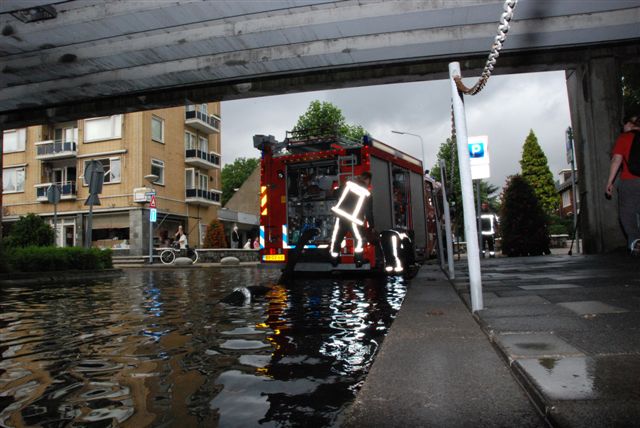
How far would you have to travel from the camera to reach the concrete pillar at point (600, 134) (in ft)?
35.0

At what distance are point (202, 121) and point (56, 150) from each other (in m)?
10.9

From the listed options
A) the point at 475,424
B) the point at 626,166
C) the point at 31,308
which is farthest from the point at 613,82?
the point at 31,308

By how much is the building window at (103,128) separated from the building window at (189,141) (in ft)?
19.9

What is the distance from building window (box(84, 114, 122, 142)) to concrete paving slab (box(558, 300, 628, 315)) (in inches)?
1337

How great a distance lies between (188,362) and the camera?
3104 millimetres

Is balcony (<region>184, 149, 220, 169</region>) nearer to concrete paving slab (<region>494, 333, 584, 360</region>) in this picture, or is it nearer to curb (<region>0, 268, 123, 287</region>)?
curb (<region>0, 268, 123, 287</region>)

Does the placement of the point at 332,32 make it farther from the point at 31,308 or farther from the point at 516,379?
the point at 516,379

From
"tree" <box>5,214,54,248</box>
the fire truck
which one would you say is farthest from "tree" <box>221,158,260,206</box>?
the fire truck

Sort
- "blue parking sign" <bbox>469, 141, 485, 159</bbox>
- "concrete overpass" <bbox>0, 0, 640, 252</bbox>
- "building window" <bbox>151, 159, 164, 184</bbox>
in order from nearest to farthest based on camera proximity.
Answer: "concrete overpass" <bbox>0, 0, 640, 252</bbox>
"blue parking sign" <bbox>469, 141, 485, 159</bbox>
"building window" <bbox>151, 159, 164, 184</bbox>

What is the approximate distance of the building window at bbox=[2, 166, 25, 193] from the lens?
36750mm

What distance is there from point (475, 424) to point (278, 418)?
821 millimetres

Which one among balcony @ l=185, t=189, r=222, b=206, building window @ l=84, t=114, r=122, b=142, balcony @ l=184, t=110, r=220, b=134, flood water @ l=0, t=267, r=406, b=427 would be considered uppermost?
balcony @ l=184, t=110, r=220, b=134

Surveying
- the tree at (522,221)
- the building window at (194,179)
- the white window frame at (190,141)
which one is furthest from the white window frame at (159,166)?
the tree at (522,221)

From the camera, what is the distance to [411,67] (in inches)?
406
